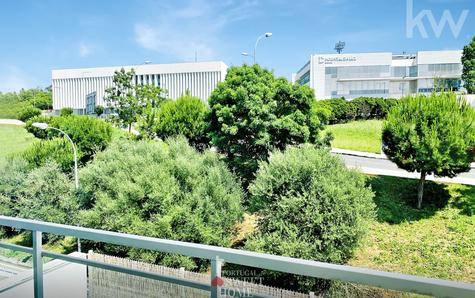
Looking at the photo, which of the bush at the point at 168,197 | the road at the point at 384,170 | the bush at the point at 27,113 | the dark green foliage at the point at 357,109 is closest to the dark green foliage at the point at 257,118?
the bush at the point at 168,197

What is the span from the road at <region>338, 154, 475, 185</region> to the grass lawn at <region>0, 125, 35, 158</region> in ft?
67.2

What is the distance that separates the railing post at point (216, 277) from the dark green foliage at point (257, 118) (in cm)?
1085

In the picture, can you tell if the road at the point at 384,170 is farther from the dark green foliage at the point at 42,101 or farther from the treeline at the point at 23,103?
the dark green foliage at the point at 42,101

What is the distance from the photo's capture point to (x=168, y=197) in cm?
1048

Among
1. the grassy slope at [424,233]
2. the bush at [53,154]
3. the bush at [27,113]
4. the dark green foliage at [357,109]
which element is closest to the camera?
the grassy slope at [424,233]

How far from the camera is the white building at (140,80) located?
4109cm

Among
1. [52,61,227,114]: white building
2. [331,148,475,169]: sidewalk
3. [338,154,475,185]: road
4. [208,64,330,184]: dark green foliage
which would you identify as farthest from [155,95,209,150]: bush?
[52,61,227,114]: white building

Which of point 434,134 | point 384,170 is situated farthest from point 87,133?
point 434,134

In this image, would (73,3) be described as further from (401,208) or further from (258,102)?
(401,208)

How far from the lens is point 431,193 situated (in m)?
12.6

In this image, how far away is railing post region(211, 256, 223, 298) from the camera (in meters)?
1.07

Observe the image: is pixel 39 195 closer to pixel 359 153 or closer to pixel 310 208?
pixel 310 208
